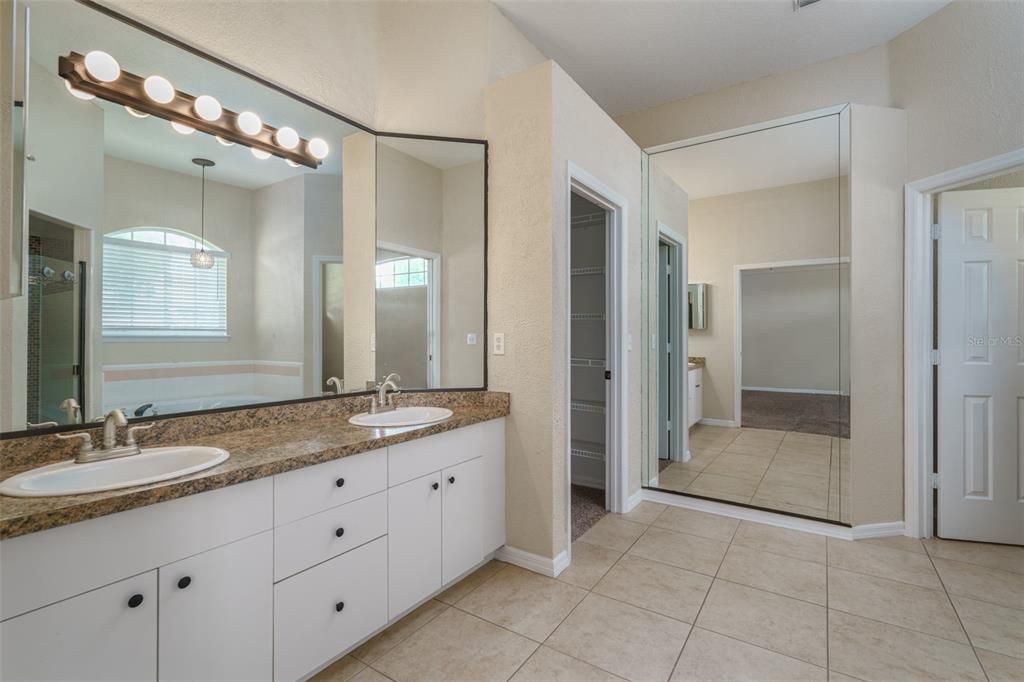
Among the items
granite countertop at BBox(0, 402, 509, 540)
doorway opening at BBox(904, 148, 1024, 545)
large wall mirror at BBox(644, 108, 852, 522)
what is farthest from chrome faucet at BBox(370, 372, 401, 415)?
doorway opening at BBox(904, 148, 1024, 545)

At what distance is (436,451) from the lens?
6.54 feet

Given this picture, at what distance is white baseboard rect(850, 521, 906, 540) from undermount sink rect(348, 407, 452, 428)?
2609 mm

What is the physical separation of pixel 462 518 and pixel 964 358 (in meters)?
3.08

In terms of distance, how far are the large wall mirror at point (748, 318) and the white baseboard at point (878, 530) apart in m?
0.22

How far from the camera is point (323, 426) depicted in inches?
76.4

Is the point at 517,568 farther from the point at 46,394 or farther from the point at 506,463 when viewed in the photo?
the point at 46,394

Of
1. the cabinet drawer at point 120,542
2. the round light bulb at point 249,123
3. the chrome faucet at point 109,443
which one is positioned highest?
the round light bulb at point 249,123

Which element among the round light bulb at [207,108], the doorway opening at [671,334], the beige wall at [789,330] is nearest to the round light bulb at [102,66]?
the round light bulb at [207,108]

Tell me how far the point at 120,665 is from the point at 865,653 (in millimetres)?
2490

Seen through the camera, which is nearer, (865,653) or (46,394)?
(46,394)

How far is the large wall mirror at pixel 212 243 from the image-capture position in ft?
4.58

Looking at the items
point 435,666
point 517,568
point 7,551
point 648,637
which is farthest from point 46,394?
point 648,637

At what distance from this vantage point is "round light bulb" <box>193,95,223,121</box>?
174cm

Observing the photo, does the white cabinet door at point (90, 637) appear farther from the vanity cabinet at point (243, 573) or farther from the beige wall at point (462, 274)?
the beige wall at point (462, 274)
